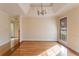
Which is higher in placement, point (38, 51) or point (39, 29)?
point (39, 29)

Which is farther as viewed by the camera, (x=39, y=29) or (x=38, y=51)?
(x=39, y=29)

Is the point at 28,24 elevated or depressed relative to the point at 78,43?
elevated

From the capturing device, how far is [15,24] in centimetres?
1259

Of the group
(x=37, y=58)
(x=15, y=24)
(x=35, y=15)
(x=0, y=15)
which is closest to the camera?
(x=37, y=58)

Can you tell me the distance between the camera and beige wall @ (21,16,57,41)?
33.8 feet

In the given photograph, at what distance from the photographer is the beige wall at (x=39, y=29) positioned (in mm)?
10289

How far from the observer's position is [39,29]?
1040cm

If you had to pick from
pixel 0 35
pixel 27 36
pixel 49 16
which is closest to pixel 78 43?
pixel 0 35

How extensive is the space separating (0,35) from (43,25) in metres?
4.50

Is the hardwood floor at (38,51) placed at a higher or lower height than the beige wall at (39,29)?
lower

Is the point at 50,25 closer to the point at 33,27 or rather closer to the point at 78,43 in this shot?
the point at 33,27

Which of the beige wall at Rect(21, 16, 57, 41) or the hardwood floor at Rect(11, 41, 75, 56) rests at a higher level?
the beige wall at Rect(21, 16, 57, 41)

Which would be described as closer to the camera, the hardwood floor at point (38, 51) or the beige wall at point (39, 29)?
the hardwood floor at point (38, 51)

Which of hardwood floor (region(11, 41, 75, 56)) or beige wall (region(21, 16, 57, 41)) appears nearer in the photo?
hardwood floor (region(11, 41, 75, 56))
